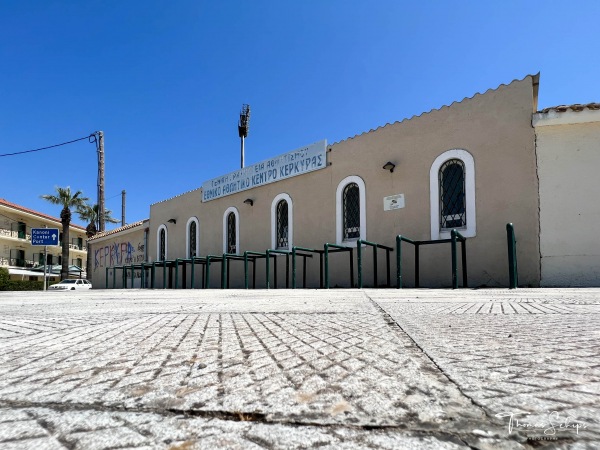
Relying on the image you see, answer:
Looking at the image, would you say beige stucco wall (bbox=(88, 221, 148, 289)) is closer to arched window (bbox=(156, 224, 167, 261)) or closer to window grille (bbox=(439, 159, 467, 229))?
arched window (bbox=(156, 224, 167, 261))

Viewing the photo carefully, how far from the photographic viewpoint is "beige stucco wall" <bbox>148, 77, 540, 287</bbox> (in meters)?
8.56

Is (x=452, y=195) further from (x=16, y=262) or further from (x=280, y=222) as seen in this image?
(x=16, y=262)

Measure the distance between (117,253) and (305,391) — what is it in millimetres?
25159

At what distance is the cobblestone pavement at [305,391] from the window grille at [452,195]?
833 centimetres

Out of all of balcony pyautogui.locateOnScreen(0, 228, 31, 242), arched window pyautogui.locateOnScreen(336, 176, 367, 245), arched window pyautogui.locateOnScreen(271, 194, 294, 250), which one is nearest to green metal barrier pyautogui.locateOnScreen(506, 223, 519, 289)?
arched window pyautogui.locateOnScreen(336, 176, 367, 245)

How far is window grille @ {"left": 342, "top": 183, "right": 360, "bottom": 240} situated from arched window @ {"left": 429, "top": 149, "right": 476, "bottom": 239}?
2.43 m

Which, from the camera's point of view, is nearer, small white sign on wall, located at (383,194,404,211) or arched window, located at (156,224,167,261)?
small white sign on wall, located at (383,194,404,211)

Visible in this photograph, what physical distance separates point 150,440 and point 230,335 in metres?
1.07

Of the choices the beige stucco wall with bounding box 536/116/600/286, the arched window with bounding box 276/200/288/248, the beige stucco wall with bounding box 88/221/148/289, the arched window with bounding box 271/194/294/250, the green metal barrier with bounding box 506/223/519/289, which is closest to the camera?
the green metal barrier with bounding box 506/223/519/289

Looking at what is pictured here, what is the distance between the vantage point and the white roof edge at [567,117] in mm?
8211

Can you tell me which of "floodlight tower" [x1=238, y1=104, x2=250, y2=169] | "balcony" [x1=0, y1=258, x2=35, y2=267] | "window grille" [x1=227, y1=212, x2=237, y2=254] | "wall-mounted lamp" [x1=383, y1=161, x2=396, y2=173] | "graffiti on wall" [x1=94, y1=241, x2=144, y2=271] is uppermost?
"floodlight tower" [x1=238, y1=104, x2=250, y2=169]

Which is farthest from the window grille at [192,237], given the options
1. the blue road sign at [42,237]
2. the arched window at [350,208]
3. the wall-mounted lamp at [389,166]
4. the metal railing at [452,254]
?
the metal railing at [452,254]

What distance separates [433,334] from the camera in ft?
5.52

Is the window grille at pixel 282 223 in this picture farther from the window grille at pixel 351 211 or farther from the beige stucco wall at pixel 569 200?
the beige stucco wall at pixel 569 200
